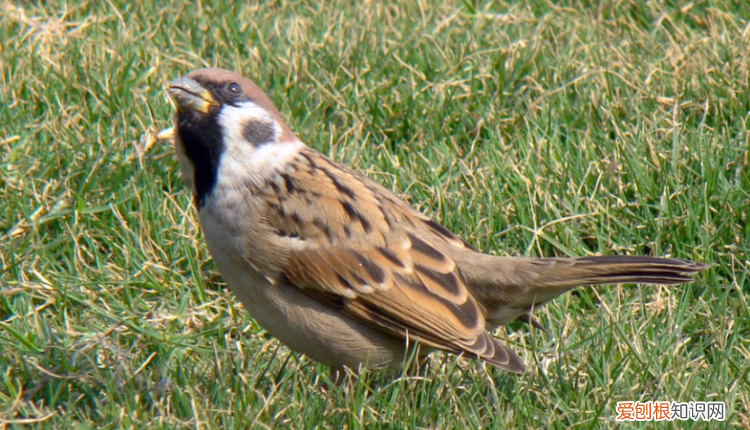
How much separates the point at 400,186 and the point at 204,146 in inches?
58.7

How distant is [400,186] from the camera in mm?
5742

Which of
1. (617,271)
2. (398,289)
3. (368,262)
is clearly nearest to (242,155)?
(368,262)

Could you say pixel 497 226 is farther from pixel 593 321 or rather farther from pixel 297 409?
pixel 297 409

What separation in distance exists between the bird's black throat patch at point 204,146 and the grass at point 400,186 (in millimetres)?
693

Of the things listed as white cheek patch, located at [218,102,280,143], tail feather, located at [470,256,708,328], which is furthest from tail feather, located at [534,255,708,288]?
white cheek patch, located at [218,102,280,143]

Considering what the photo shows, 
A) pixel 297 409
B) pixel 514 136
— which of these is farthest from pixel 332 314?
pixel 514 136

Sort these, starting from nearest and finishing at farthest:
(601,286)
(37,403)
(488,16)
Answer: (37,403), (601,286), (488,16)

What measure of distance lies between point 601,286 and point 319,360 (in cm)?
143

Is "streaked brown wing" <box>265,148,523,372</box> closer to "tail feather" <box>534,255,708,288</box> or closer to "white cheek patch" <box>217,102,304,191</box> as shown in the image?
"white cheek patch" <box>217,102,304,191</box>

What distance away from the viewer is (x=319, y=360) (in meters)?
4.45

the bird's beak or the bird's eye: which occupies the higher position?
the bird's eye

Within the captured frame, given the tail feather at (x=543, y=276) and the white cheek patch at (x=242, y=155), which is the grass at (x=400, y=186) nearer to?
the tail feather at (x=543, y=276)

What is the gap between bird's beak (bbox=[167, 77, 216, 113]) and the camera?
448cm

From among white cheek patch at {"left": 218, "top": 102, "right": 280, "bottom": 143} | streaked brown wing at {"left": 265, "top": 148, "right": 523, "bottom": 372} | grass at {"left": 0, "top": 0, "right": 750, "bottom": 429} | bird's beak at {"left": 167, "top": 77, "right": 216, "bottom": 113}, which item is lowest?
grass at {"left": 0, "top": 0, "right": 750, "bottom": 429}
